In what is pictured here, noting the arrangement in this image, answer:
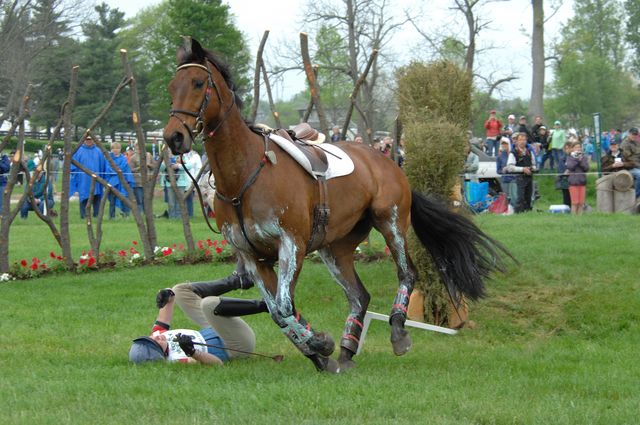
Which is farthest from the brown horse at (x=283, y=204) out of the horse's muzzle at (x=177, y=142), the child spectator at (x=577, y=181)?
the child spectator at (x=577, y=181)

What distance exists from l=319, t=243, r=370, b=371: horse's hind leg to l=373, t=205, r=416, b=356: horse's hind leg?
0.28m

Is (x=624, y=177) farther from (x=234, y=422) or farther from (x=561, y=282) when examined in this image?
(x=234, y=422)

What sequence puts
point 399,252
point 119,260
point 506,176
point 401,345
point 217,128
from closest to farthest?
point 217,128
point 401,345
point 399,252
point 119,260
point 506,176

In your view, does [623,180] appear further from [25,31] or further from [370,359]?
[25,31]

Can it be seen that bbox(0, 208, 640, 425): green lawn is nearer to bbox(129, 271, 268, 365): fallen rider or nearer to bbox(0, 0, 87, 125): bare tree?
bbox(129, 271, 268, 365): fallen rider

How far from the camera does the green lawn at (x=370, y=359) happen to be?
5586 mm

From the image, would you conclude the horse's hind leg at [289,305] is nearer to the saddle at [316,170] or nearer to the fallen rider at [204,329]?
the saddle at [316,170]

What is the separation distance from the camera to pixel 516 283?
1069cm

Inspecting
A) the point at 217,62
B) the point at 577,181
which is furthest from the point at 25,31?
the point at 217,62

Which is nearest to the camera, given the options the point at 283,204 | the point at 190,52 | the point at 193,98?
the point at 193,98

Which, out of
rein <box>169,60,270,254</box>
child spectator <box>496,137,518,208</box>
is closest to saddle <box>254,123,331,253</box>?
rein <box>169,60,270,254</box>

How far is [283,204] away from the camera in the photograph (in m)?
6.61

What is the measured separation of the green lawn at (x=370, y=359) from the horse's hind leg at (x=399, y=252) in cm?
40

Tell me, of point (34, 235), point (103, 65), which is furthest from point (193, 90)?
point (103, 65)
